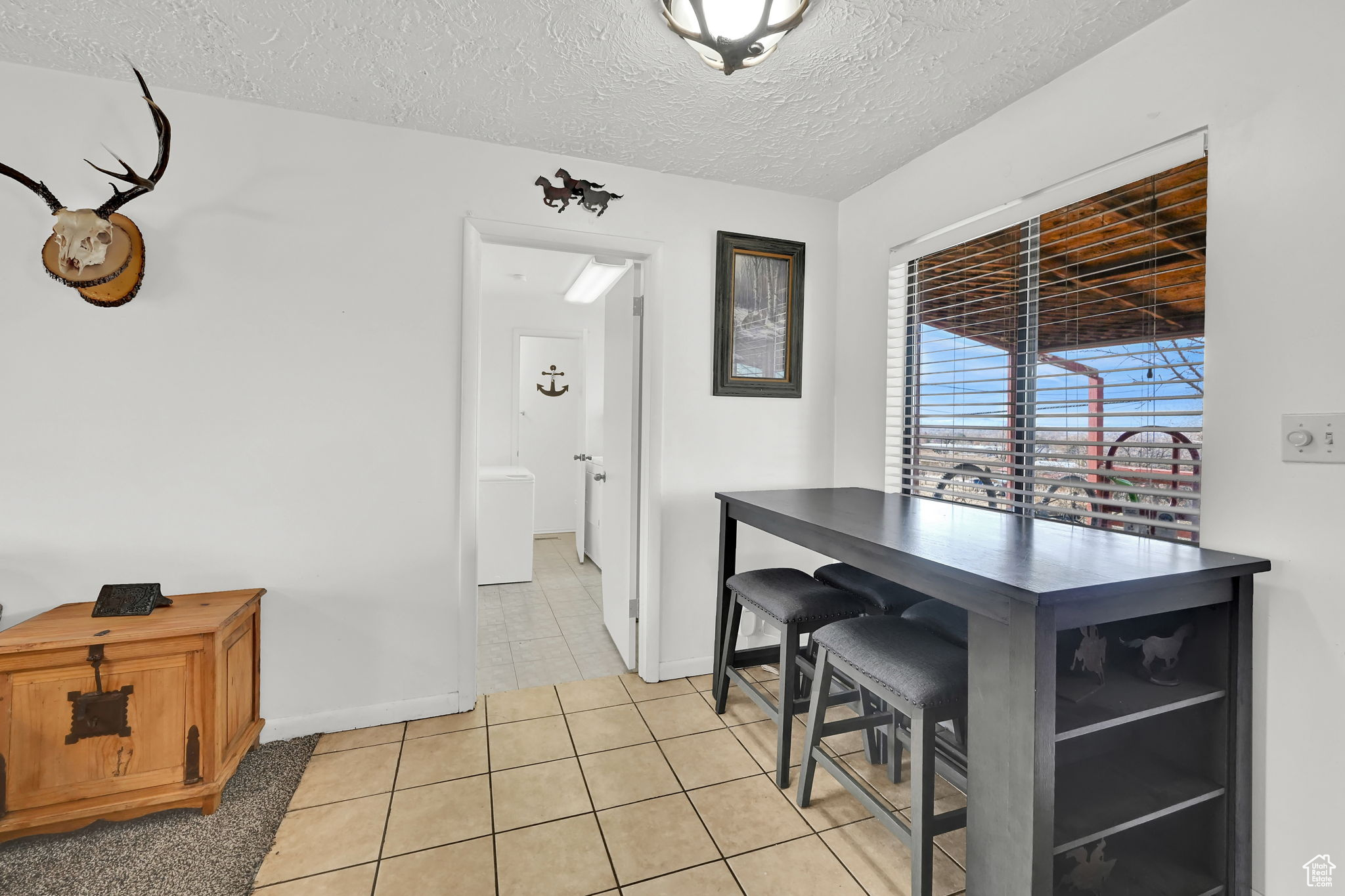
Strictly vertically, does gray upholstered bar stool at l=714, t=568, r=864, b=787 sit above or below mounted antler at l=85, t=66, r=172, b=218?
below

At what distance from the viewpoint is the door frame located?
7.89ft

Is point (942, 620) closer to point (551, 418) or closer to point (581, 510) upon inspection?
point (581, 510)

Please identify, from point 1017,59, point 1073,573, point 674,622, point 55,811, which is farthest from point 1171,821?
point 55,811

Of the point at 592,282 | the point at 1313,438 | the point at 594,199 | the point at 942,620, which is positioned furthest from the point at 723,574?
the point at 592,282

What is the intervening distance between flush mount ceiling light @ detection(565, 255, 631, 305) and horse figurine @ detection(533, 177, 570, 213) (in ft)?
4.62

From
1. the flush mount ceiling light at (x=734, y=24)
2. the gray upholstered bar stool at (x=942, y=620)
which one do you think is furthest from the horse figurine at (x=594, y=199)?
the gray upholstered bar stool at (x=942, y=620)

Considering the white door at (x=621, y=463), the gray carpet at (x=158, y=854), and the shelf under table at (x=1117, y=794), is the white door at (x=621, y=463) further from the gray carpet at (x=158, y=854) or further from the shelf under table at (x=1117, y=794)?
the shelf under table at (x=1117, y=794)

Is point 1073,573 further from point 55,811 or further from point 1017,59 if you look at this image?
point 55,811

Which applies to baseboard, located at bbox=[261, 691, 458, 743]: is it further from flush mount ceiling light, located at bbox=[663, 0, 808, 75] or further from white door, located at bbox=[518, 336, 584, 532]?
white door, located at bbox=[518, 336, 584, 532]

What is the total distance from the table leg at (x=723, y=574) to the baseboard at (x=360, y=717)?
1.09m

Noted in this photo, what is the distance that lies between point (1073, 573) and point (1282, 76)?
1.31 metres

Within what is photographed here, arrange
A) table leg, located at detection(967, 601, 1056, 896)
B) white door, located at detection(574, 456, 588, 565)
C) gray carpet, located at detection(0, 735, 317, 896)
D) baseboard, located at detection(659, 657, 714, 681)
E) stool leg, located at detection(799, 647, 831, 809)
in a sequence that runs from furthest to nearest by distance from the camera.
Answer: white door, located at detection(574, 456, 588, 565)
baseboard, located at detection(659, 657, 714, 681)
stool leg, located at detection(799, 647, 831, 809)
gray carpet, located at detection(0, 735, 317, 896)
table leg, located at detection(967, 601, 1056, 896)

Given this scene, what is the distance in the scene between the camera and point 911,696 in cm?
143
